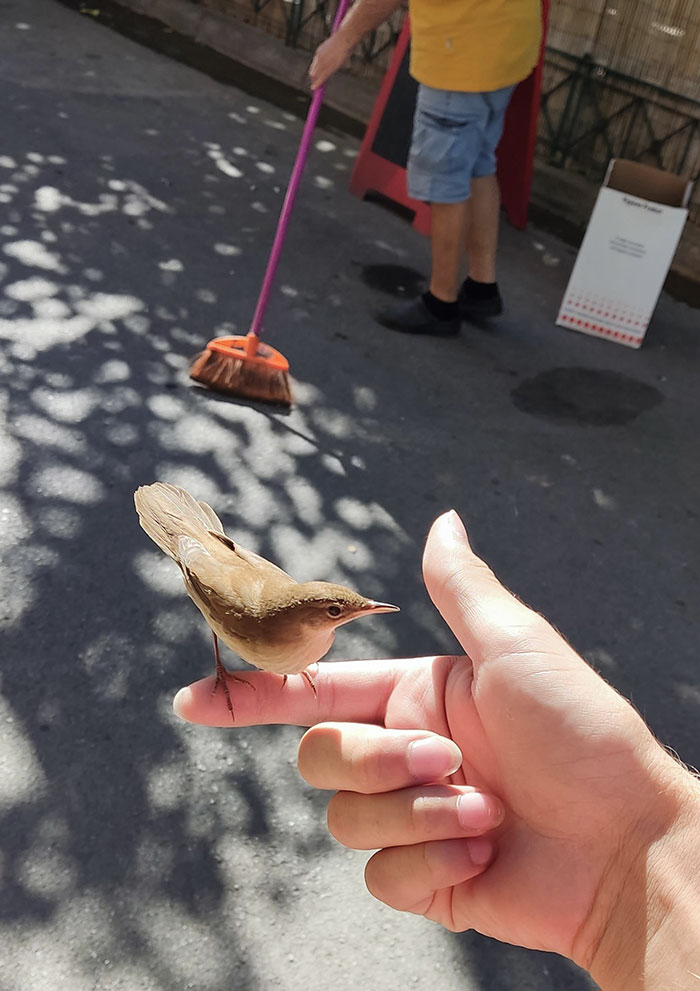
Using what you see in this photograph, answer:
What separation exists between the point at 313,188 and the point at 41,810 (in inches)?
250

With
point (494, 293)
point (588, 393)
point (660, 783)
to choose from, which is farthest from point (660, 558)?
point (660, 783)

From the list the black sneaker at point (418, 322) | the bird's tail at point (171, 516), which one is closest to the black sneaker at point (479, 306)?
→ the black sneaker at point (418, 322)

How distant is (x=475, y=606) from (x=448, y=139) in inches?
177

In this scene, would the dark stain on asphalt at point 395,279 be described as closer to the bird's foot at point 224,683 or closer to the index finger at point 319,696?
the index finger at point 319,696

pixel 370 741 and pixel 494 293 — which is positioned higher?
pixel 370 741

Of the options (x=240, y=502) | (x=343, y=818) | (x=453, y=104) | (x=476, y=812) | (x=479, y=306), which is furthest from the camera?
(x=479, y=306)

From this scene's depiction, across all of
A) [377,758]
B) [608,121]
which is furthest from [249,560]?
[608,121]

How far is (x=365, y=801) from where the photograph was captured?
81.7 inches

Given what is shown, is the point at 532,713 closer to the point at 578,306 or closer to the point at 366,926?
the point at 366,926

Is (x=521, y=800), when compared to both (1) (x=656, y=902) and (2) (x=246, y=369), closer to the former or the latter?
(1) (x=656, y=902)

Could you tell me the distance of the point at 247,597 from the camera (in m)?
2.26

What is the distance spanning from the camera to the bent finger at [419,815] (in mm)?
1945

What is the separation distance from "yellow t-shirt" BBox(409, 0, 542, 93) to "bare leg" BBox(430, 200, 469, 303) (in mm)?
709

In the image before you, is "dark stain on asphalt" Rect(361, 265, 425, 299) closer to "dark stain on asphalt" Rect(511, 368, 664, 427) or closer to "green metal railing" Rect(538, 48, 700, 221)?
"dark stain on asphalt" Rect(511, 368, 664, 427)
